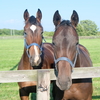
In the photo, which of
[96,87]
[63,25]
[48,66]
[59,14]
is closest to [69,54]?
[63,25]

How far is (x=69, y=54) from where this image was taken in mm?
2898

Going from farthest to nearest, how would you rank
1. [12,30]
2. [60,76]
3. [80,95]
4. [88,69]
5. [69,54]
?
1. [12,30]
2. [80,95]
3. [88,69]
4. [69,54]
5. [60,76]

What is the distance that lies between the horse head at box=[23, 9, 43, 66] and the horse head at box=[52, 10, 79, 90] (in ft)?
3.51

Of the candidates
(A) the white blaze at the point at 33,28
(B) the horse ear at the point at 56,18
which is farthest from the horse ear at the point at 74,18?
(A) the white blaze at the point at 33,28

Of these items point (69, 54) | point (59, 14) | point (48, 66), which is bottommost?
point (48, 66)

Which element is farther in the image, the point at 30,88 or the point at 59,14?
the point at 30,88

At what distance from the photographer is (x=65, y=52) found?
2881 millimetres

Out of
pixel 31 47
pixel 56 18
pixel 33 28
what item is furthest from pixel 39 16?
pixel 56 18

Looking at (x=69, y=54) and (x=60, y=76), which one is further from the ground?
(x=69, y=54)

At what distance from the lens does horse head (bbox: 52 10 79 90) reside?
8.88ft

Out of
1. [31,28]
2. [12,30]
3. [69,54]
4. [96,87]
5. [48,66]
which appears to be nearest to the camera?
[69,54]

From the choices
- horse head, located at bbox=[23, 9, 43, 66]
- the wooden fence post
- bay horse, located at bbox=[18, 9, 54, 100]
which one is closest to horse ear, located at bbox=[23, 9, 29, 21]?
bay horse, located at bbox=[18, 9, 54, 100]

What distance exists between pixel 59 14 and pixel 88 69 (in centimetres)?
110

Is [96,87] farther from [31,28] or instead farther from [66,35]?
[66,35]
